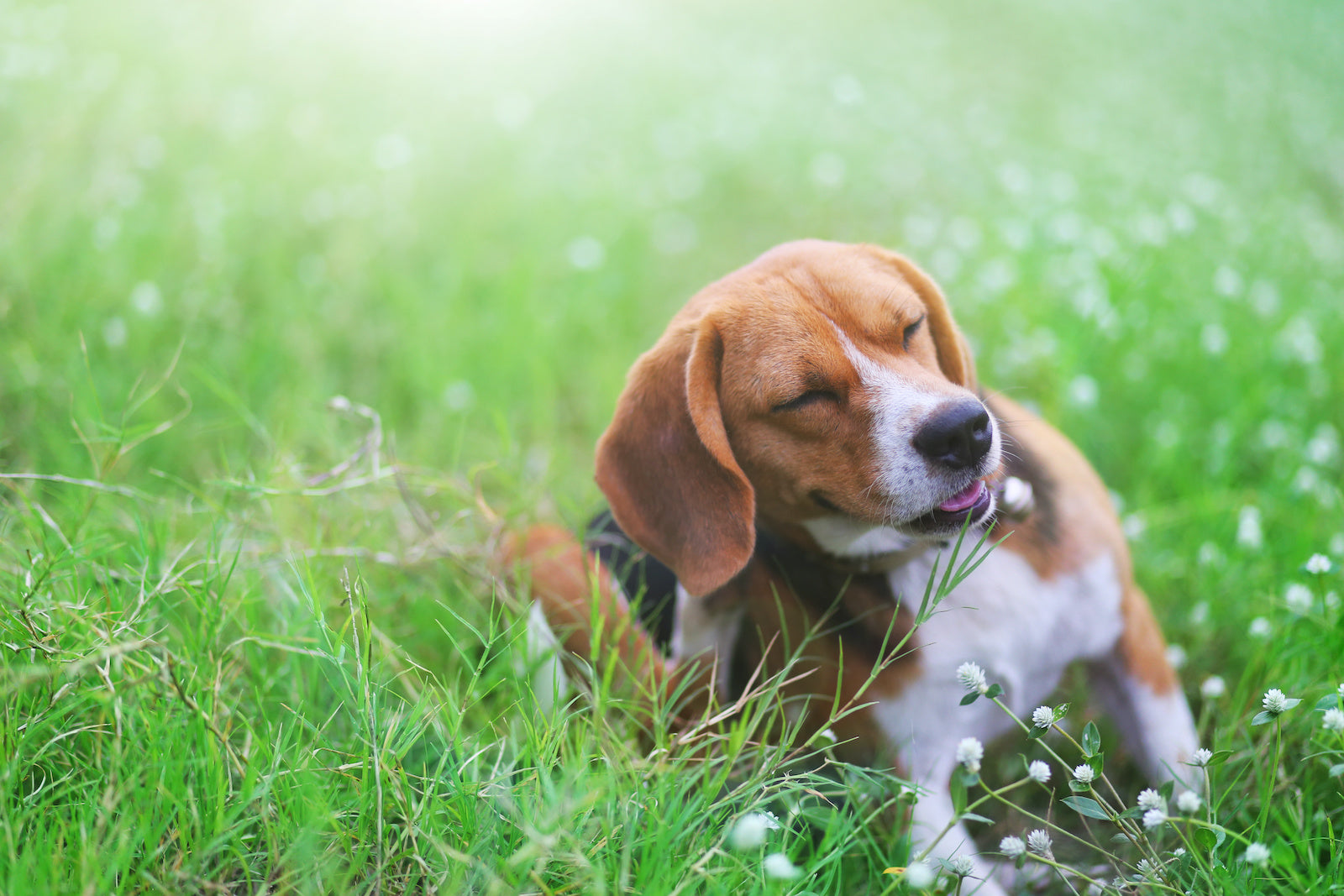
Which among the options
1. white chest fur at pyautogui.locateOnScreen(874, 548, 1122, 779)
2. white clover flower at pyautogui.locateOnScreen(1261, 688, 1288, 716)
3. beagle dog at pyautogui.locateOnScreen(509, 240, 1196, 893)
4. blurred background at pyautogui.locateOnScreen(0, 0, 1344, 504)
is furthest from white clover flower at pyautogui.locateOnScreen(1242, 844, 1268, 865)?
blurred background at pyautogui.locateOnScreen(0, 0, 1344, 504)

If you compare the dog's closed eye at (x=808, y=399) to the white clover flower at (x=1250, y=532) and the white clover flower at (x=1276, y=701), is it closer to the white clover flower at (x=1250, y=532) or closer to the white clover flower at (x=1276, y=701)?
the white clover flower at (x=1276, y=701)

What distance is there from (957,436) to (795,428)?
393 millimetres

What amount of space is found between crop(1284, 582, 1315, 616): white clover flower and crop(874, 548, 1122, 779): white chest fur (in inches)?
19.7

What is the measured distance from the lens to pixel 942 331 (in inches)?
105

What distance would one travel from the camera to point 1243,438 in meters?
4.15

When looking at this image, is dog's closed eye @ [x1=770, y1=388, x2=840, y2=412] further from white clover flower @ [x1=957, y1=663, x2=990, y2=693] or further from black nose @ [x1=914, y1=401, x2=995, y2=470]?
white clover flower @ [x1=957, y1=663, x2=990, y2=693]

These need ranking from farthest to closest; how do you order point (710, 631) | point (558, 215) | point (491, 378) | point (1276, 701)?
point (558, 215) → point (491, 378) → point (710, 631) → point (1276, 701)

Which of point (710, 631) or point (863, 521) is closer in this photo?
point (863, 521)

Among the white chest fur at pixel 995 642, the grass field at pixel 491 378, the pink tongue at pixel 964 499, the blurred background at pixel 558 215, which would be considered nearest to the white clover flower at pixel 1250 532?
the grass field at pixel 491 378

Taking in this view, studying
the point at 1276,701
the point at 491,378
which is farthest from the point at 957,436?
the point at 491,378

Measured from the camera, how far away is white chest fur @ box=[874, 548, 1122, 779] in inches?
93.2

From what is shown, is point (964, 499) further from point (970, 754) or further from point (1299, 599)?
point (1299, 599)

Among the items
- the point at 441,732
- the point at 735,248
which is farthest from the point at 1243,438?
the point at 441,732

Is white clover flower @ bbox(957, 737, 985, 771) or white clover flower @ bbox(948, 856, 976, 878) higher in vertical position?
white clover flower @ bbox(957, 737, 985, 771)
